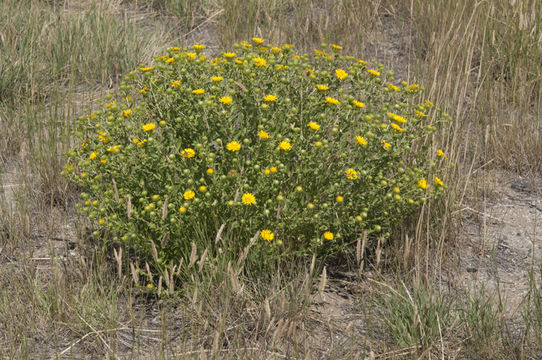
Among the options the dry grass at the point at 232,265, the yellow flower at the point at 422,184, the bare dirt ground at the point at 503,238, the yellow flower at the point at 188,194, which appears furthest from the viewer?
the bare dirt ground at the point at 503,238

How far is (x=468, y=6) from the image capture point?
435 centimetres

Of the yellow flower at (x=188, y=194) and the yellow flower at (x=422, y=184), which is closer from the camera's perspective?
the yellow flower at (x=188, y=194)

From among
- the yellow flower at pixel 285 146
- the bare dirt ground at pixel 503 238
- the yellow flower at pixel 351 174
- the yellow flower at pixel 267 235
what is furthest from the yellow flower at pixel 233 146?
the bare dirt ground at pixel 503 238

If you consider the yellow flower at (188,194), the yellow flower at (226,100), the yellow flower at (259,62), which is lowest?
the yellow flower at (188,194)

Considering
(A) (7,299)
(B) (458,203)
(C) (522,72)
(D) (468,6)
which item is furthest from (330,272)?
(D) (468,6)

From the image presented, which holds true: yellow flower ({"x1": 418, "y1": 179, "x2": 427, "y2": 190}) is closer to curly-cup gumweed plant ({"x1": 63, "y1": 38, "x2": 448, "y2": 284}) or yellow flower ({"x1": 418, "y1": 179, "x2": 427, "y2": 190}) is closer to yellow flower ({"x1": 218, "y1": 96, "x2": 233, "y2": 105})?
curly-cup gumweed plant ({"x1": 63, "y1": 38, "x2": 448, "y2": 284})

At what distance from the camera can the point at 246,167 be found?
250 cm

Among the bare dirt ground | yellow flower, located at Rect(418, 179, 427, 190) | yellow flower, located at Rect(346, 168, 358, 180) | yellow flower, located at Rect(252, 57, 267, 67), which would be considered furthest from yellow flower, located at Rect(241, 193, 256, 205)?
the bare dirt ground

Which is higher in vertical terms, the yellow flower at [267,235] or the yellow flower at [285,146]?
the yellow flower at [285,146]

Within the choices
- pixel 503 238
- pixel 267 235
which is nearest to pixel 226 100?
pixel 267 235

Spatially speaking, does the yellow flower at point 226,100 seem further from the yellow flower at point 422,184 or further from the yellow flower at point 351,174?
the yellow flower at point 422,184

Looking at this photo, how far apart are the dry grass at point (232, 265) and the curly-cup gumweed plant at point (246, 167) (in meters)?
0.17

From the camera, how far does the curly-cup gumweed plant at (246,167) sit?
2387mm

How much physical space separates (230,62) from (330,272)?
104 centimetres
